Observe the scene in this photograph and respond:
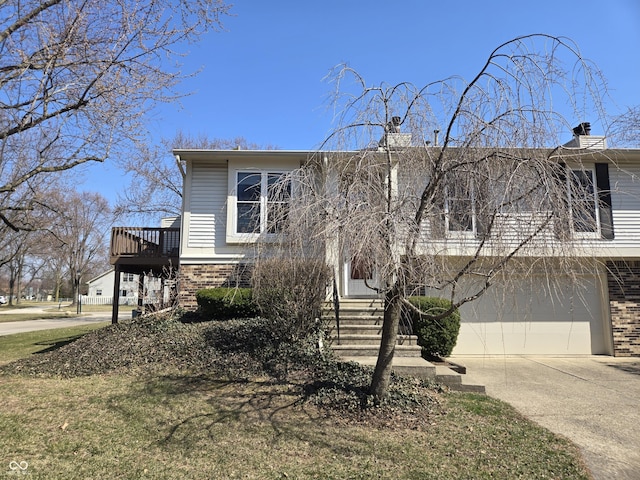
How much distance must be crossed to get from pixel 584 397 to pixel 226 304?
7.36 m

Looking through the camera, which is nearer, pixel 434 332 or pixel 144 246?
pixel 434 332

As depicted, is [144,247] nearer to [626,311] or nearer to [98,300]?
[626,311]

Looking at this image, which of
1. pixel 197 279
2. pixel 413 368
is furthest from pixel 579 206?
pixel 197 279

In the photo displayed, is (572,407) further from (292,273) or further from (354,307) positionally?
(292,273)

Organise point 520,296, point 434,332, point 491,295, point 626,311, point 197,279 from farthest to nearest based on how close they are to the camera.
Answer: point 197,279, point 626,311, point 520,296, point 491,295, point 434,332

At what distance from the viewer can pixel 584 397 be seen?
6910 millimetres

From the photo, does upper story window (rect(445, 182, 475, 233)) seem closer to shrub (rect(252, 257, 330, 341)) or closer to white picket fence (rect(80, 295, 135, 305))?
shrub (rect(252, 257, 330, 341))

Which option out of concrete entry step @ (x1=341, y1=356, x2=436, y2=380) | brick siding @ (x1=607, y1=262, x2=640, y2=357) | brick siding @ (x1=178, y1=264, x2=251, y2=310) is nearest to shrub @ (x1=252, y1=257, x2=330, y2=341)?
concrete entry step @ (x1=341, y1=356, x2=436, y2=380)

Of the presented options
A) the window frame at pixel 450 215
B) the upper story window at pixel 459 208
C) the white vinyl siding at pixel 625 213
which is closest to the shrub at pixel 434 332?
the window frame at pixel 450 215

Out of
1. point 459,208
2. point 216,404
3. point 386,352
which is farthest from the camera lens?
point 216,404

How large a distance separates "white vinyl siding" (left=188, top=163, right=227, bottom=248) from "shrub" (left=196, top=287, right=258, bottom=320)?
181cm

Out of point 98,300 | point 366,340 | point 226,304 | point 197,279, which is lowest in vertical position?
point 98,300

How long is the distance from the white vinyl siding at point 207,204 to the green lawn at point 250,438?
18.4ft

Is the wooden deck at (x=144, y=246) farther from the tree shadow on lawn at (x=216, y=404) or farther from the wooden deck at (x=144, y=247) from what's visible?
the tree shadow on lawn at (x=216, y=404)
